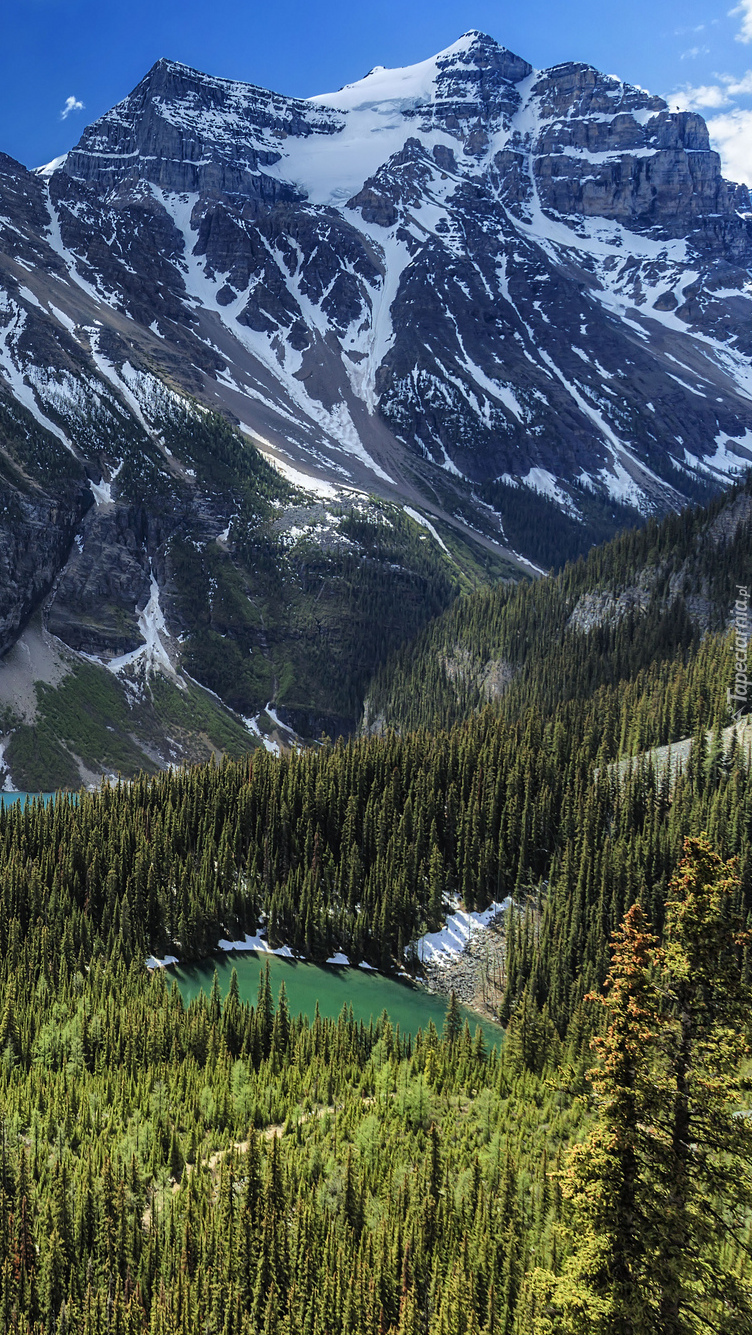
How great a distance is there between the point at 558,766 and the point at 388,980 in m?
49.2

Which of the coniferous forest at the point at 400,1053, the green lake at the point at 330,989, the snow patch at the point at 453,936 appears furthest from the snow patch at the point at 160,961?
the snow patch at the point at 453,936

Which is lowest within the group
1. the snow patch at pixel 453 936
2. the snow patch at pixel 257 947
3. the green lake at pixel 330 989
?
the green lake at pixel 330 989

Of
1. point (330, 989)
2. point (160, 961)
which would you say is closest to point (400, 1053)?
point (330, 989)

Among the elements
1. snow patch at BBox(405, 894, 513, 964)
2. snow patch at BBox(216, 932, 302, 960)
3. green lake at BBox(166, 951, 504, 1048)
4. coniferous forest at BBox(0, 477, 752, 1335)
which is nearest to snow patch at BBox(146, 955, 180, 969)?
green lake at BBox(166, 951, 504, 1048)

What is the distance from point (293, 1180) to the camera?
63.6 meters

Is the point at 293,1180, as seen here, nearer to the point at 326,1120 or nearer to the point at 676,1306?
the point at 326,1120

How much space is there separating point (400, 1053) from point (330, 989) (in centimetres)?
3015

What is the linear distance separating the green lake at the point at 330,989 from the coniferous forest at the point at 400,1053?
347 cm

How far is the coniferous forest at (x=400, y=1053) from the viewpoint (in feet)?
86.4

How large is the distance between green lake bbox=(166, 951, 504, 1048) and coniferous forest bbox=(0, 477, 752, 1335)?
3471mm

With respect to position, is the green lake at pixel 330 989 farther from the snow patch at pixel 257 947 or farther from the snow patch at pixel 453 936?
the snow patch at pixel 453 936

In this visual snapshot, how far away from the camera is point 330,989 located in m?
123

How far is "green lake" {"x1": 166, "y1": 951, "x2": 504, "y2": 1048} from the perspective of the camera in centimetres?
11594

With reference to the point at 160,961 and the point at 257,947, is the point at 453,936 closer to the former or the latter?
the point at 257,947
